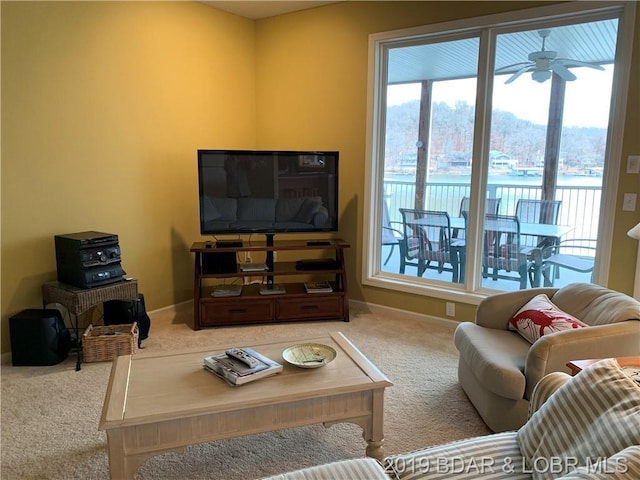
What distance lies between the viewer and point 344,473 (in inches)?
52.5

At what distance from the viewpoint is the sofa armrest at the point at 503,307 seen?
2.71 m

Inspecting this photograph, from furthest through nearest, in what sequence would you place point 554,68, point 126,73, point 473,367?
point 126,73 → point 554,68 → point 473,367

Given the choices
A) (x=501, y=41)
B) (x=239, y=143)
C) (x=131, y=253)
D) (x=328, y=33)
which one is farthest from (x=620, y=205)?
(x=131, y=253)

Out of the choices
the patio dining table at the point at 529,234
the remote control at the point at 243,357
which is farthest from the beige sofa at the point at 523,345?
the remote control at the point at 243,357

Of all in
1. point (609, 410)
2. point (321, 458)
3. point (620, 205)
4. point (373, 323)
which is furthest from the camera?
point (373, 323)

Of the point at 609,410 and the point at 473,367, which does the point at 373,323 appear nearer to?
the point at 473,367

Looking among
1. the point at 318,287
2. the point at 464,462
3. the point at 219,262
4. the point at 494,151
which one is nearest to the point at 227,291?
the point at 219,262

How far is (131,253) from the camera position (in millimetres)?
3846

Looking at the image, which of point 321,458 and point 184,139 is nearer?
point 321,458

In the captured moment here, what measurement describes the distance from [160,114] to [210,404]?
114 inches

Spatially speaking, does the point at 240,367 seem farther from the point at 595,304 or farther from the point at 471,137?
the point at 471,137

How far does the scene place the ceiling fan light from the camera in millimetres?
3367

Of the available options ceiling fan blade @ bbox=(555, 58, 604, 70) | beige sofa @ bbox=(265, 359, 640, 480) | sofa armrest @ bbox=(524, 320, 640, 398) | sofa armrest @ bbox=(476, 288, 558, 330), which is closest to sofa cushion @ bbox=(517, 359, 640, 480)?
beige sofa @ bbox=(265, 359, 640, 480)

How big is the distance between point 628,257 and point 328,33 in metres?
3.00
